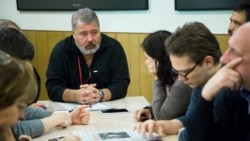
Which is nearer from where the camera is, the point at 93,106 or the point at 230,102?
the point at 230,102

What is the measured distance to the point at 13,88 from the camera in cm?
113

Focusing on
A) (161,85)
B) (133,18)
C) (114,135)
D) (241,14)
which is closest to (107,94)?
(161,85)

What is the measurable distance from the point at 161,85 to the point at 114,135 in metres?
0.59

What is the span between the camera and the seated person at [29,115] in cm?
197

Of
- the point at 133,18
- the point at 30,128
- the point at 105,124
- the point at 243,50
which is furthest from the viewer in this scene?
the point at 133,18

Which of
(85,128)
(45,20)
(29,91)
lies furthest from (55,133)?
(45,20)

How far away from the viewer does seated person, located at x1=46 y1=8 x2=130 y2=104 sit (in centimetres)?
312

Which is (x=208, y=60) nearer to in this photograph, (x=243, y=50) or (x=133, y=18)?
(x=243, y=50)

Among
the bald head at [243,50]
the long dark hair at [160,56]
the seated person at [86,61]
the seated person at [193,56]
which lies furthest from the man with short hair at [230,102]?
the seated person at [86,61]

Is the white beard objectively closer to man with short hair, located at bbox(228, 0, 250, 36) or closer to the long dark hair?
the long dark hair

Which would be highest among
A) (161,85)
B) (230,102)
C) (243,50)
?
(243,50)

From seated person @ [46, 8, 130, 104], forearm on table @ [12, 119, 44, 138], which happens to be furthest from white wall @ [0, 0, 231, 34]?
→ forearm on table @ [12, 119, 44, 138]

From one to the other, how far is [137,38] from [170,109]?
1.76 metres

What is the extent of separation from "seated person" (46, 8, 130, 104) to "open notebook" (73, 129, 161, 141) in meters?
0.99
